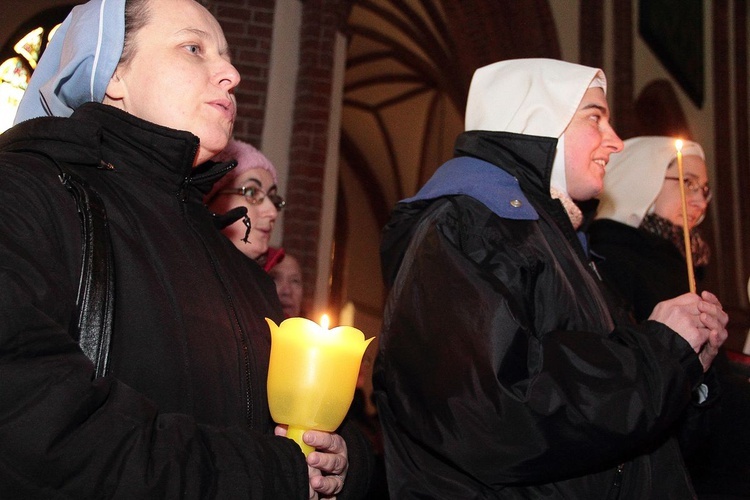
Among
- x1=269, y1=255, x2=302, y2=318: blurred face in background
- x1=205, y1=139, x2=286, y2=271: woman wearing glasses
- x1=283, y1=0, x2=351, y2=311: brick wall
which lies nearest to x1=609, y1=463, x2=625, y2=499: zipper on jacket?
x1=205, y1=139, x2=286, y2=271: woman wearing glasses

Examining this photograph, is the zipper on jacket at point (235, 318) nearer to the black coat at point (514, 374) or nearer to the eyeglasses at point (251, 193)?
the black coat at point (514, 374)

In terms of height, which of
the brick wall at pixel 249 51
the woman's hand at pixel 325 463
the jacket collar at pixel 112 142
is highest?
the brick wall at pixel 249 51

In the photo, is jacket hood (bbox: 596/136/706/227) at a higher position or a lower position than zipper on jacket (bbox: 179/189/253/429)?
higher

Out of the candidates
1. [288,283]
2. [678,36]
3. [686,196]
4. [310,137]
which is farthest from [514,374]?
[678,36]

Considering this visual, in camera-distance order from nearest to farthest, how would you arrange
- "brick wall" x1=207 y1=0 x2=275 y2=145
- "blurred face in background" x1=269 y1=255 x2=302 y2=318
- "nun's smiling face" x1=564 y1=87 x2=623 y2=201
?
"nun's smiling face" x1=564 y1=87 x2=623 y2=201 < "blurred face in background" x1=269 y1=255 x2=302 y2=318 < "brick wall" x1=207 y1=0 x2=275 y2=145

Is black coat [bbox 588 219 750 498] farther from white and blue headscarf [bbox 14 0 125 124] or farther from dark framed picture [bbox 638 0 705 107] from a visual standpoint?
dark framed picture [bbox 638 0 705 107]

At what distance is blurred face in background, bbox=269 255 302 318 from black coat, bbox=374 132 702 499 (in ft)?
6.54

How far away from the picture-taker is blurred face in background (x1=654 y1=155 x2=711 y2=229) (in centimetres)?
356

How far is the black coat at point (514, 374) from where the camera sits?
1851mm

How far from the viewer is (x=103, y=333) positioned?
1.41 metres

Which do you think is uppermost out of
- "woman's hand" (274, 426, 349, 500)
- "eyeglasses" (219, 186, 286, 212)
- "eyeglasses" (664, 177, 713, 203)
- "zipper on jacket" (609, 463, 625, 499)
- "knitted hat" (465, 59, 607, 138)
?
"knitted hat" (465, 59, 607, 138)

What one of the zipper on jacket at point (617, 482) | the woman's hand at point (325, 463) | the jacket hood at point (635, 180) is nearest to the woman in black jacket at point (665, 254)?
the jacket hood at point (635, 180)

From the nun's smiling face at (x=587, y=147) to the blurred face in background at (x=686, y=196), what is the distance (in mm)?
→ 1060

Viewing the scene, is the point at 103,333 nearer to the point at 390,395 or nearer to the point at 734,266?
the point at 390,395
